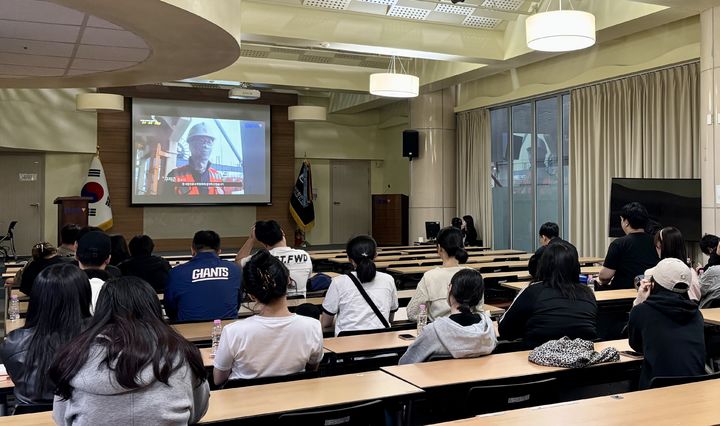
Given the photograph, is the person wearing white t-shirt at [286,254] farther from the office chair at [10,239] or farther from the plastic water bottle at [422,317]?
the office chair at [10,239]

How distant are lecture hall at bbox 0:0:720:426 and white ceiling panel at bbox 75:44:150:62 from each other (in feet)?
0.18

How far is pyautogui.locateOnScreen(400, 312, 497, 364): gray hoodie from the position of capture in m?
3.23

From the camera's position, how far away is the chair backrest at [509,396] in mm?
2705

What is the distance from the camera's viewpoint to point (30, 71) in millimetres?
6125

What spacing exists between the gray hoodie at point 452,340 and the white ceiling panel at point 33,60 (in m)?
4.05

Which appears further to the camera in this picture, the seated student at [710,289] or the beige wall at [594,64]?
the beige wall at [594,64]

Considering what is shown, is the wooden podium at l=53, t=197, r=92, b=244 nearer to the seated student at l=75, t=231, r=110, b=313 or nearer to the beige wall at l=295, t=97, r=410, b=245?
the beige wall at l=295, t=97, r=410, b=245

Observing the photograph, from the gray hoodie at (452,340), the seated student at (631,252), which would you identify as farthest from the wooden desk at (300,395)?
the seated student at (631,252)

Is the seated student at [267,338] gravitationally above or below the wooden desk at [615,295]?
above

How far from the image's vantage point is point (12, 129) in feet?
42.0

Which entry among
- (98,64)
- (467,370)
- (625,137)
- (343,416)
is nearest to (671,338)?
(467,370)

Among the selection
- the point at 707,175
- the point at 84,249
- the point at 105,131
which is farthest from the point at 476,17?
the point at 105,131

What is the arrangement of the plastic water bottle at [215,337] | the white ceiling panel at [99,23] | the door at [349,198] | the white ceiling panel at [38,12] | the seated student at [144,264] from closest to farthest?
the plastic water bottle at [215,337], the white ceiling panel at [38,12], the white ceiling panel at [99,23], the seated student at [144,264], the door at [349,198]

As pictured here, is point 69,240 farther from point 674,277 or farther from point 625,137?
point 625,137
